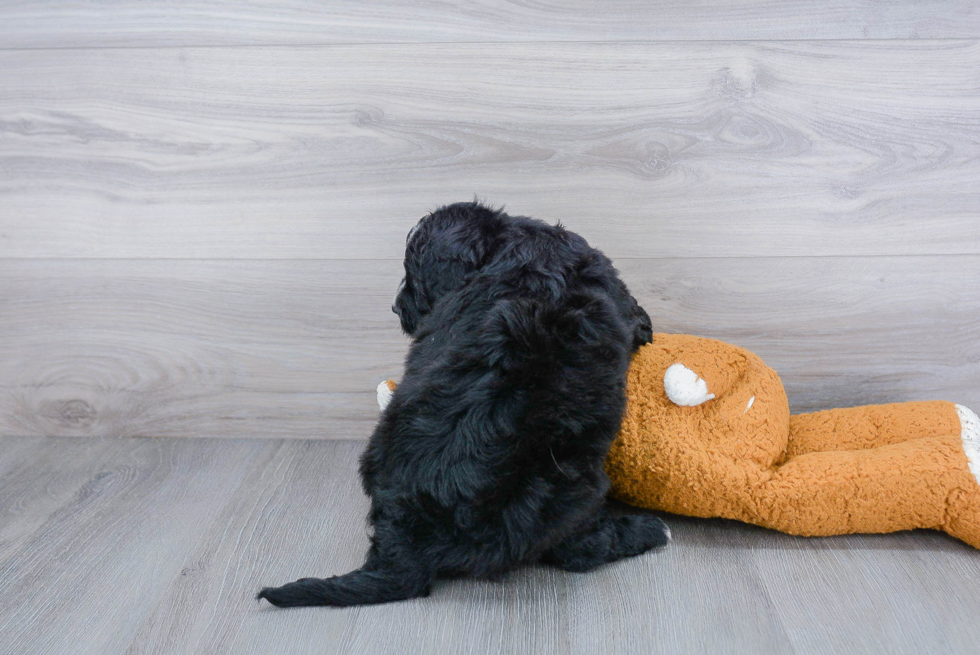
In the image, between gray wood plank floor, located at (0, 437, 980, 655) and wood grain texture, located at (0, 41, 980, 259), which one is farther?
wood grain texture, located at (0, 41, 980, 259)

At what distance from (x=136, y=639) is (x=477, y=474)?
0.42 meters

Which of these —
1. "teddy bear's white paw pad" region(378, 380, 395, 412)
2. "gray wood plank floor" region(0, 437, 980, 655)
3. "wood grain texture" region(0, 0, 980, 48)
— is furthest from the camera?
"wood grain texture" region(0, 0, 980, 48)

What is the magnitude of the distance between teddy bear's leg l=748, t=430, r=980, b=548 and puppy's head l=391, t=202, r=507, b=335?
474 millimetres

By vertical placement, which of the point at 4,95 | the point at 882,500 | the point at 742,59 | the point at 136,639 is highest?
the point at 742,59

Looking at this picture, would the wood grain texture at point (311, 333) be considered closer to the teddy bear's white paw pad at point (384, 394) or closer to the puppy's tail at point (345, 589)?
the teddy bear's white paw pad at point (384, 394)

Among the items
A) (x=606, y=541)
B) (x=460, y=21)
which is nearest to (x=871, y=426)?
(x=606, y=541)

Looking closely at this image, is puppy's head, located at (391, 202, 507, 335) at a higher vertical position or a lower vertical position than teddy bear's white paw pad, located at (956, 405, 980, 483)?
higher

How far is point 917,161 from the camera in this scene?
116 centimetres

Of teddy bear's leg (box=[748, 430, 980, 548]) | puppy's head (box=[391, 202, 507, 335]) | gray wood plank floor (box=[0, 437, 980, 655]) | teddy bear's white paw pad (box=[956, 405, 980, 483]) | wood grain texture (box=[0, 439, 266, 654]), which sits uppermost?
puppy's head (box=[391, 202, 507, 335])

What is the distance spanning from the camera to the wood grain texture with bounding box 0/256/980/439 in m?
1.21

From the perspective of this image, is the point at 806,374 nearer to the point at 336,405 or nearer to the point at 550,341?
the point at 550,341

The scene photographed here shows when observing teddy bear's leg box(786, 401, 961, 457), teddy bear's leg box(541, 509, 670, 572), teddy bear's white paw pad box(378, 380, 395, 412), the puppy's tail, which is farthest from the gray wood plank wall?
the puppy's tail

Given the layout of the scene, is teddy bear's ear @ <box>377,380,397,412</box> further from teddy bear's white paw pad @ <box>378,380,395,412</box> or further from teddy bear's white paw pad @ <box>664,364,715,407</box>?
teddy bear's white paw pad @ <box>664,364,715,407</box>

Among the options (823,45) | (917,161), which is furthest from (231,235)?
(917,161)
